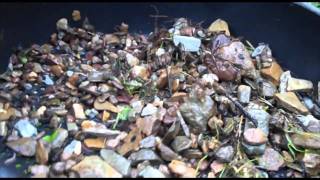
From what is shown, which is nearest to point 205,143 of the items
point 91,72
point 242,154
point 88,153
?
point 242,154

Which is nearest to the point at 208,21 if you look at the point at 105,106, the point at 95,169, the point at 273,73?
the point at 273,73

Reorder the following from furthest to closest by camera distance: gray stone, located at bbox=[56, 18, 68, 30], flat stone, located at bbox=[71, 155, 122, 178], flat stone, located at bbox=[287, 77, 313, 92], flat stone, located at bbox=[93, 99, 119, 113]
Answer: gray stone, located at bbox=[56, 18, 68, 30] < flat stone, located at bbox=[287, 77, 313, 92] < flat stone, located at bbox=[93, 99, 119, 113] < flat stone, located at bbox=[71, 155, 122, 178]

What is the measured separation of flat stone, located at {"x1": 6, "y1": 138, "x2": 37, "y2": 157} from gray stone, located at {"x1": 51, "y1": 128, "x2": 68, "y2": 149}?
45 mm

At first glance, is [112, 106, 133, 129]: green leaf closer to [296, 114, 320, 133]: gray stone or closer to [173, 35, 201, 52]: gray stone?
[173, 35, 201, 52]: gray stone

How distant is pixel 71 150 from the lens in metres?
1.16

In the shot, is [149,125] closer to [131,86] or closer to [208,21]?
[131,86]

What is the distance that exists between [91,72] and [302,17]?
2.01 ft

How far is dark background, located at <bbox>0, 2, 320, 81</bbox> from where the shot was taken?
1.39 metres

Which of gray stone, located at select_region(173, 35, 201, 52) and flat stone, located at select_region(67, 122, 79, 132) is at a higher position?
gray stone, located at select_region(173, 35, 201, 52)

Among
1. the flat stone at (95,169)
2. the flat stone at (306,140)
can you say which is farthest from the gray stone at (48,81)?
the flat stone at (306,140)

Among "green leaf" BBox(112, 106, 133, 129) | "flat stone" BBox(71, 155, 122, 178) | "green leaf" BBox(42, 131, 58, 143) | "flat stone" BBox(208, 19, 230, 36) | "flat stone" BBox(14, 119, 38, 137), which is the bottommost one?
"flat stone" BBox(71, 155, 122, 178)

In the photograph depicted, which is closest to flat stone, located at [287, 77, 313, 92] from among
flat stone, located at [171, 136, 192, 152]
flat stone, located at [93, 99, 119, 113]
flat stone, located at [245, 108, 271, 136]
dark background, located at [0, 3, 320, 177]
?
dark background, located at [0, 3, 320, 177]

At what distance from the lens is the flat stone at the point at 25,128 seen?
120 centimetres

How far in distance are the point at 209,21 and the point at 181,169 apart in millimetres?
609
